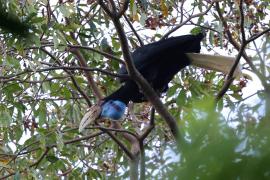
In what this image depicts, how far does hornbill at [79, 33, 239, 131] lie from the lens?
3.01m

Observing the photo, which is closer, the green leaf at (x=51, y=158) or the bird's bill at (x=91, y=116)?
the bird's bill at (x=91, y=116)

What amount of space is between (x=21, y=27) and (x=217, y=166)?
209 millimetres

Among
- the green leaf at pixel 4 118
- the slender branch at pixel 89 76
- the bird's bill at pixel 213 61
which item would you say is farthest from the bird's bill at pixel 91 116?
the bird's bill at pixel 213 61

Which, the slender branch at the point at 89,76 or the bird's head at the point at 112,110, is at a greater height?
the slender branch at the point at 89,76

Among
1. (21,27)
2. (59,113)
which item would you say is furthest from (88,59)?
(21,27)

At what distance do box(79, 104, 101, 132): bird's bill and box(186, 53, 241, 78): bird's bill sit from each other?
2.12ft

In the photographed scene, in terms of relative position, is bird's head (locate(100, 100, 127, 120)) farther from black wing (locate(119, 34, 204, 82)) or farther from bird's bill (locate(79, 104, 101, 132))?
black wing (locate(119, 34, 204, 82))

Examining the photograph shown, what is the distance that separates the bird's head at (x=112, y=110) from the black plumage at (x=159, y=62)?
96 millimetres

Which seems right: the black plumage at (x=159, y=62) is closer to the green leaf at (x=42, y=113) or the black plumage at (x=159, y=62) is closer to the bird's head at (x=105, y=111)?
the bird's head at (x=105, y=111)

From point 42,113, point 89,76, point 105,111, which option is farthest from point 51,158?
point 89,76

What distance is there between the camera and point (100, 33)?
10.7 feet

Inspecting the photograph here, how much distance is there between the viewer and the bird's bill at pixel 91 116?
2875mm

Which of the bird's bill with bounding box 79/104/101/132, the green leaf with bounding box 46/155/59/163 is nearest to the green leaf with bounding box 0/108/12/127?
the green leaf with bounding box 46/155/59/163

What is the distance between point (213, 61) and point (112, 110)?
0.66m
